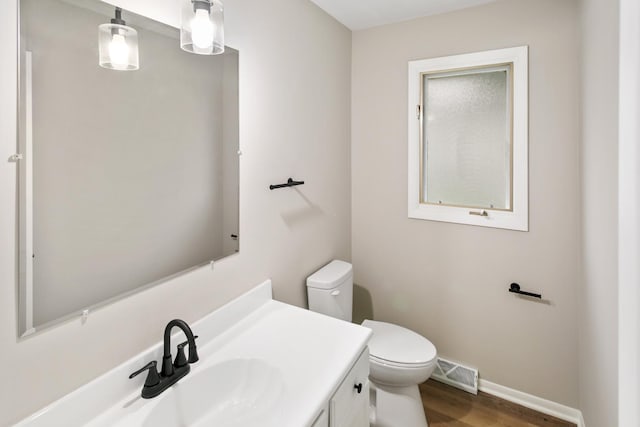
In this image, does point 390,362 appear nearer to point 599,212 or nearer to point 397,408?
point 397,408

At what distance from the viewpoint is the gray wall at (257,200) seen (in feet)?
2.52

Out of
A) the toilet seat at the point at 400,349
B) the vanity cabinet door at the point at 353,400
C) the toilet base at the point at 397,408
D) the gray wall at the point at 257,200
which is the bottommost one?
the toilet base at the point at 397,408

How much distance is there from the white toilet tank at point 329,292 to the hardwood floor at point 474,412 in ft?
2.45

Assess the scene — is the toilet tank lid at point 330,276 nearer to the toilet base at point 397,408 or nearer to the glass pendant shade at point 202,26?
the toilet base at point 397,408

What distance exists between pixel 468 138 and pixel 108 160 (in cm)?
193

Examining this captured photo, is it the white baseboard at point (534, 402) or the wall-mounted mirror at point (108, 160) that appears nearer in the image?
the wall-mounted mirror at point (108, 160)

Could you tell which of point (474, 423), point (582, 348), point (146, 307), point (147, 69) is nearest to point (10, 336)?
point (146, 307)

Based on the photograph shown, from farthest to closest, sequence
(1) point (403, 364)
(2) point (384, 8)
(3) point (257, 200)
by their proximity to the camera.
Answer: (2) point (384, 8), (1) point (403, 364), (3) point (257, 200)

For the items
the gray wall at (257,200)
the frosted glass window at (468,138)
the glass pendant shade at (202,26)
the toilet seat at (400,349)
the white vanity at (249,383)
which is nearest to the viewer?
the gray wall at (257,200)

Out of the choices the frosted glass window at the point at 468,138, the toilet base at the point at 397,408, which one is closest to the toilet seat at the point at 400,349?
the toilet base at the point at 397,408

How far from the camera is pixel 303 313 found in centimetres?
147

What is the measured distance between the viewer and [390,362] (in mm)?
1695

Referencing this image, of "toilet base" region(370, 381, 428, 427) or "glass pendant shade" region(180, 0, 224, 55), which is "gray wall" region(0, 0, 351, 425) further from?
"toilet base" region(370, 381, 428, 427)

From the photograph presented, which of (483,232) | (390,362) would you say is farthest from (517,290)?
(390,362)
